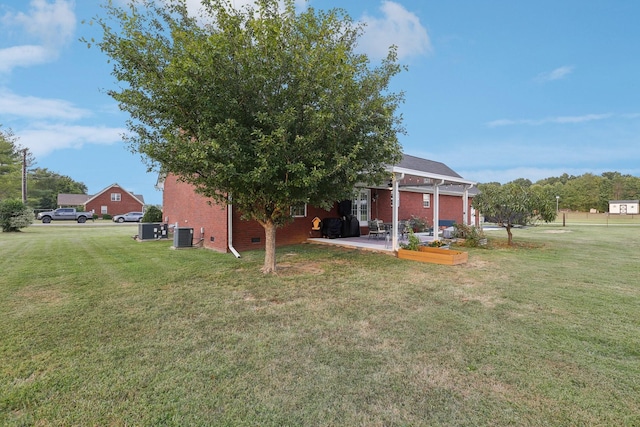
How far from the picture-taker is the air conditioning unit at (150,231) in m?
14.2

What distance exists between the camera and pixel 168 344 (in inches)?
137

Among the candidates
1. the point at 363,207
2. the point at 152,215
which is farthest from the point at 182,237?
the point at 152,215

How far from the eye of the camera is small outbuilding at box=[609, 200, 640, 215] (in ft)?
179

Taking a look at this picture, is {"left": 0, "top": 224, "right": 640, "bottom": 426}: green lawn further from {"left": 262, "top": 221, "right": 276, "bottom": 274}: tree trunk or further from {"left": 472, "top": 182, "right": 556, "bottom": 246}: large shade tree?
{"left": 472, "top": 182, "right": 556, "bottom": 246}: large shade tree

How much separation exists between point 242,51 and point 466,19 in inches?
435

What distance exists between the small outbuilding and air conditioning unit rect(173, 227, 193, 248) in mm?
74378

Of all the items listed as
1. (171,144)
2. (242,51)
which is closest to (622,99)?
(242,51)

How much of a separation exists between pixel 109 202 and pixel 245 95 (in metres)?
48.5

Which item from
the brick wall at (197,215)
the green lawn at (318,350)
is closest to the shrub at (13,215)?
the brick wall at (197,215)

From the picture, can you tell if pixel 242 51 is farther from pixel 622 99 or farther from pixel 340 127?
pixel 622 99

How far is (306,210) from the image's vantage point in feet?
41.4

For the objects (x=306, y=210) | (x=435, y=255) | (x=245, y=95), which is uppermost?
(x=245, y=95)

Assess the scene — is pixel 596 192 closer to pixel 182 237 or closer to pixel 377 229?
pixel 377 229

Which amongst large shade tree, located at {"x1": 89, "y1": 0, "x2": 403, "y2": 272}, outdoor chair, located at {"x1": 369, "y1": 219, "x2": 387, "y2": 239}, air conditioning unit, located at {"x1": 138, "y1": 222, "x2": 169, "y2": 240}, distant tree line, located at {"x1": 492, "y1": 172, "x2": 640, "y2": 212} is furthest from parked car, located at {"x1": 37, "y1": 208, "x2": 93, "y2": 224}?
distant tree line, located at {"x1": 492, "y1": 172, "x2": 640, "y2": 212}
